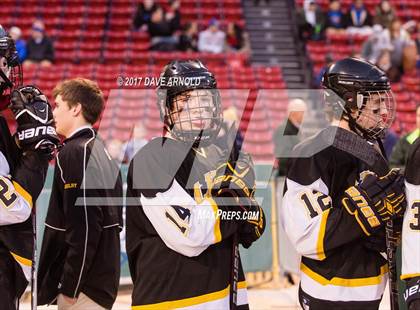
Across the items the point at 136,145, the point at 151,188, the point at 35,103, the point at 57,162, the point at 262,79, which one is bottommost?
the point at 262,79

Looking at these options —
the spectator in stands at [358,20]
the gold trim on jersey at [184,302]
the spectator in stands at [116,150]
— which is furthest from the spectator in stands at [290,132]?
the spectator in stands at [358,20]

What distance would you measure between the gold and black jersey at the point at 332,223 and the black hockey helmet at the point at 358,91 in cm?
7

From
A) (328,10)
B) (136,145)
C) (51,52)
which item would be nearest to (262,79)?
(328,10)

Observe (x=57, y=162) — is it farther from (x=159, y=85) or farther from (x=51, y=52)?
(x=51, y=52)

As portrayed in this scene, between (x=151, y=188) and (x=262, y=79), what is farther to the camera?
(x=262, y=79)

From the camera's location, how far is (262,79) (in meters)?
13.0

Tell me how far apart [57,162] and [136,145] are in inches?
169

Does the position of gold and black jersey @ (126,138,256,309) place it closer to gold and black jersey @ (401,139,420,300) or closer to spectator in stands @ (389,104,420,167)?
gold and black jersey @ (401,139,420,300)

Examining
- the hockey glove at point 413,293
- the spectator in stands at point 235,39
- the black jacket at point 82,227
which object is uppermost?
the hockey glove at point 413,293

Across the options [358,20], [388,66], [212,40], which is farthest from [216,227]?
[358,20]

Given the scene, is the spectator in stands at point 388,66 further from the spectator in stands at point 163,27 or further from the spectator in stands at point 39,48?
the spectator in stands at point 39,48

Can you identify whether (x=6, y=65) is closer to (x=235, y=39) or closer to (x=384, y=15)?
(x=235, y=39)

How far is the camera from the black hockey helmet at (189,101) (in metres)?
2.97

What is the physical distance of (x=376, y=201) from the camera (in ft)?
9.07
